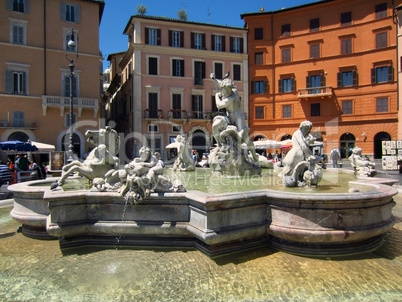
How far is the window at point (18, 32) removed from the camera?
2514 cm

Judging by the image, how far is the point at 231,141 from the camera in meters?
7.62

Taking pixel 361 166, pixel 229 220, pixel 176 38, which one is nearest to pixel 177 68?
pixel 176 38

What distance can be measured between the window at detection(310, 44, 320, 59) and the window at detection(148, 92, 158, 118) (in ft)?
52.1

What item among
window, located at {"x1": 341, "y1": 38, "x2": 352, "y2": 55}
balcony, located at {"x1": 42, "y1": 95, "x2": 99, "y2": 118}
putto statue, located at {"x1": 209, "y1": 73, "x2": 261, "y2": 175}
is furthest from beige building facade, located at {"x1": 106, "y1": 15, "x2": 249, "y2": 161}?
putto statue, located at {"x1": 209, "y1": 73, "x2": 261, "y2": 175}

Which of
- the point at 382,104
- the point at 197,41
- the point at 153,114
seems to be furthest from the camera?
the point at 197,41

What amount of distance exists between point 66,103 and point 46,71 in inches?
119

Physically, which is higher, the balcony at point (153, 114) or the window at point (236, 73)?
the window at point (236, 73)

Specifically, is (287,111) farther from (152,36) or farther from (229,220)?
(229,220)

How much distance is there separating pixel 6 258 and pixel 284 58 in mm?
32346

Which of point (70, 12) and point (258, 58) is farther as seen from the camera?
point (258, 58)

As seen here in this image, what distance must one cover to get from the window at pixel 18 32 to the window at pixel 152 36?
10.2 meters

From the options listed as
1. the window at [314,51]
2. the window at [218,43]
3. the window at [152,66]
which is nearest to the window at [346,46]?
the window at [314,51]

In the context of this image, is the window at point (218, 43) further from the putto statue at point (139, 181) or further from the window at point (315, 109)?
the putto statue at point (139, 181)

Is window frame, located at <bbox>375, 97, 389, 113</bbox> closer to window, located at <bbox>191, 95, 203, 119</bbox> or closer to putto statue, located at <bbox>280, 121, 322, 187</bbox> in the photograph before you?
window, located at <bbox>191, 95, 203, 119</bbox>
